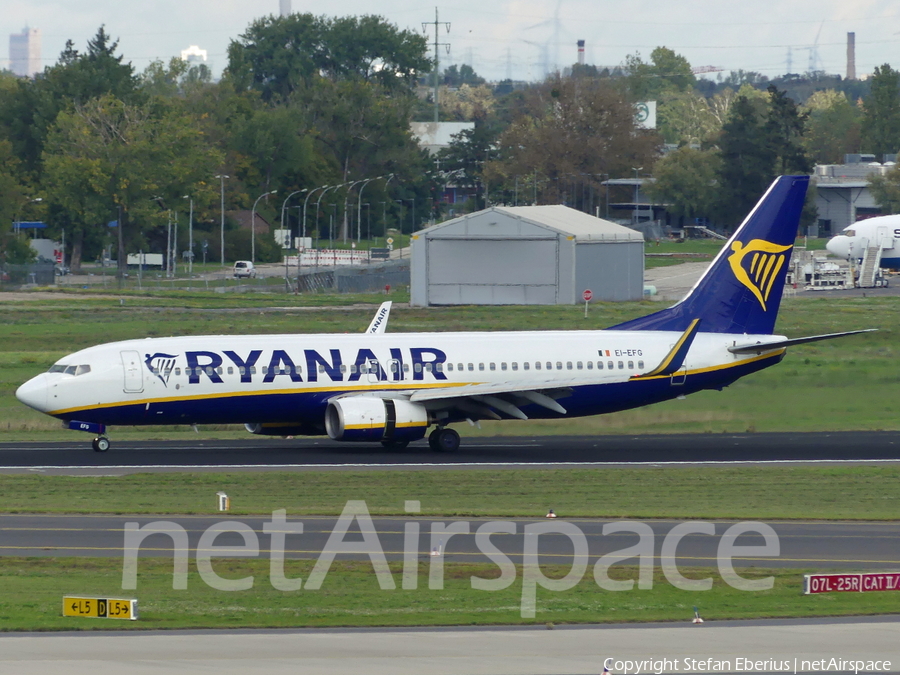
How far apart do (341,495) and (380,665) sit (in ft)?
49.7

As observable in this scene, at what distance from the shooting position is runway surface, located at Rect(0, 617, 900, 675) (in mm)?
17344

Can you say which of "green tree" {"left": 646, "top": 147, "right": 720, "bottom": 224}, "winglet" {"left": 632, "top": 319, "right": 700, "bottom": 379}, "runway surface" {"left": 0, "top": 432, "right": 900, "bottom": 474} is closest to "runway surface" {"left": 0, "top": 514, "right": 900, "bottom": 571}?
"runway surface" {"left": 0, "top": 432, "right": 900, "bottom": 474}

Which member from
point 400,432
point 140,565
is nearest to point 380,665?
point 140,565

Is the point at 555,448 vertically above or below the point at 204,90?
below

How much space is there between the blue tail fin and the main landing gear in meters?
7.93

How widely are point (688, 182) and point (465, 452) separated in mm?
149379

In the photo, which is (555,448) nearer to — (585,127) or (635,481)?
(635,481)

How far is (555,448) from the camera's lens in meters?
42.8

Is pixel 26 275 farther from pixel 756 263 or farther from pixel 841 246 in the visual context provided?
pixel 756 263

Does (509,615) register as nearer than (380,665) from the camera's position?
No

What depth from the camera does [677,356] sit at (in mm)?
42344

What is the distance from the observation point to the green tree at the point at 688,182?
18425 centimetres

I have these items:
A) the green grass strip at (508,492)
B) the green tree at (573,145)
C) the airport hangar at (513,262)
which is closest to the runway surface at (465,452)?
the green grass strip at (508,492)

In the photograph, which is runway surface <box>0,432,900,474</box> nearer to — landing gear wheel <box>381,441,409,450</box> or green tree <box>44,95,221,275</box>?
landing gear wheel <box>381,441,409,450</box>
